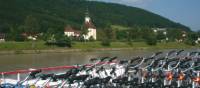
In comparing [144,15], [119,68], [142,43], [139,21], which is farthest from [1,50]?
[144,15]

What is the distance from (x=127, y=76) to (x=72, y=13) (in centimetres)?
15325

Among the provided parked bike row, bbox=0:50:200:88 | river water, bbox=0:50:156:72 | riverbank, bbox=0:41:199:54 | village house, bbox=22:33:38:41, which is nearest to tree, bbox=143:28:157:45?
riverbank, bbox=0:41:199:54

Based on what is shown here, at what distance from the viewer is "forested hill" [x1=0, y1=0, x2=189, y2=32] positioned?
138m

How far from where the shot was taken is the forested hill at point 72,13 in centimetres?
13788

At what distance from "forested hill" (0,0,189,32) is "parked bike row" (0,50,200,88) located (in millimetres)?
115219

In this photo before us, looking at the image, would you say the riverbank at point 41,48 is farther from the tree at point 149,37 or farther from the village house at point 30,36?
the village house at point 30,36

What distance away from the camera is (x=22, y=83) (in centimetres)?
880

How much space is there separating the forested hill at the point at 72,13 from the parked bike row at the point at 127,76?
378 ft

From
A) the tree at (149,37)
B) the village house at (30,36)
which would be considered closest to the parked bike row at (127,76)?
the village house at (30,36)

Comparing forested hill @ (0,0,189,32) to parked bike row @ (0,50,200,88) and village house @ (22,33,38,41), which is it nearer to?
village house @ (22,33,38,41)

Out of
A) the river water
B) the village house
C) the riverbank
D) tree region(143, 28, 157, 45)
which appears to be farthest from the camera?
tree region(143, 28, 157, 45)

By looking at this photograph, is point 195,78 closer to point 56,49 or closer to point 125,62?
point 125,62

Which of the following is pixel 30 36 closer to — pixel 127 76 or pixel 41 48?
pixel 41 48

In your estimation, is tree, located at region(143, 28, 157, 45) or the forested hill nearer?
tree, located at region(143, 28, 157, 45)
